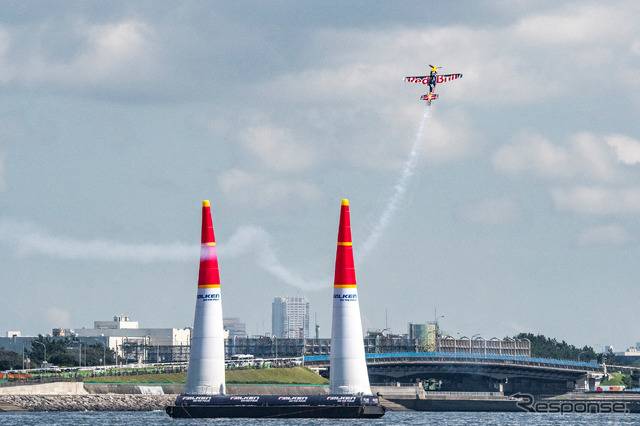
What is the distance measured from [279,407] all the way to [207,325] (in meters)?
9.80

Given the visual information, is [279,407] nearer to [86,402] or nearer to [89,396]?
[86,402]

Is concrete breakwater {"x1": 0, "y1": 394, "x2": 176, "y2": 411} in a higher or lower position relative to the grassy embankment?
lower

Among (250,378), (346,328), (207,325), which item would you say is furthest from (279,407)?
(250,378)

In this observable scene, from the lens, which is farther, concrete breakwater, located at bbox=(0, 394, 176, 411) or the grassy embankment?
the grassy embankment

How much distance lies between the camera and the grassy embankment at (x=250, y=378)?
541ft

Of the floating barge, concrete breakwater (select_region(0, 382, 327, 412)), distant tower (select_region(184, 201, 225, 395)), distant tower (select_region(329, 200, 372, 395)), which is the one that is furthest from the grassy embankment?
distant tower (select_region(329, 200, 372, 395))

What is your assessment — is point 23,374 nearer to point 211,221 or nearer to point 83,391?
point 83,391

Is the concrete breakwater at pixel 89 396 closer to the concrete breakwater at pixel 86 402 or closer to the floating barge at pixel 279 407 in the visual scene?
the concrete breakwater at pixel 86 402

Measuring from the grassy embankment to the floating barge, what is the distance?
6373 cm

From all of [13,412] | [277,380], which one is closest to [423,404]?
[277,380]

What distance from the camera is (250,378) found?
606 ft

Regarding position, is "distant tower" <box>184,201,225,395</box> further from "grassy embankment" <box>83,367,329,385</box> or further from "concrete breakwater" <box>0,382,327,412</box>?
"grassy embankment" <box>83,367,329,385</box>

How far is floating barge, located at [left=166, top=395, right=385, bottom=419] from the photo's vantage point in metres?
96.3

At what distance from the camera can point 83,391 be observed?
498 ft
